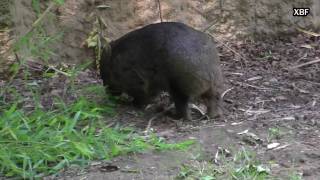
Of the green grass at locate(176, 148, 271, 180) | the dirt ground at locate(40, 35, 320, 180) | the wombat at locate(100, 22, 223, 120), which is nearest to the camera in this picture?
the green grass at locate(176, 148, 271, 180)

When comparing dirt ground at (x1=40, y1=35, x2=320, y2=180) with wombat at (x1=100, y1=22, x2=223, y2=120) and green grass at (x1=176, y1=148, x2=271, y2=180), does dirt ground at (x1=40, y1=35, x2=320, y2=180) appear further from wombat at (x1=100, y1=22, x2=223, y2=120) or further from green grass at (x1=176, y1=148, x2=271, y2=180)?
wombat at (x1=100, y1=22, x2=223, y2=120)

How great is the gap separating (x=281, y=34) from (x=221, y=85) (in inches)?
90.8

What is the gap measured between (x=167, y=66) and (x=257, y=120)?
2.81ft

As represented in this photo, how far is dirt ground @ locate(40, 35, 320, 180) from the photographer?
171 inches

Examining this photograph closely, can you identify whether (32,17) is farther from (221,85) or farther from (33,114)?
(221,85)

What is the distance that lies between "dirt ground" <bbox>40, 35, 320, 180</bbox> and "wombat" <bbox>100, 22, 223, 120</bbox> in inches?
7.7

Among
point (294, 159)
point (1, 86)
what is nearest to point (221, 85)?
point (294, 159)

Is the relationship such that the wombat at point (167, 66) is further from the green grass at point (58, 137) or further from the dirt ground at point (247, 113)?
the green grass at point (58, 137)

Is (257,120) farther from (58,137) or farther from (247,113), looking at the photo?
(58,137)

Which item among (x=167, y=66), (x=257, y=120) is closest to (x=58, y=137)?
(x=167, y=66)

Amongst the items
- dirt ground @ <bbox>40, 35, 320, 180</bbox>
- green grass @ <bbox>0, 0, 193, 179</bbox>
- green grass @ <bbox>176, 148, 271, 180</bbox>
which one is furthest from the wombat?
green grass @ <bbox>176, 148, 271, 180</bbox>

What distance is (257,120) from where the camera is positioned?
528cm

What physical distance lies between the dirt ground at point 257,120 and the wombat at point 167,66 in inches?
7.7

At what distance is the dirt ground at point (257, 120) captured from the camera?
4.35m
